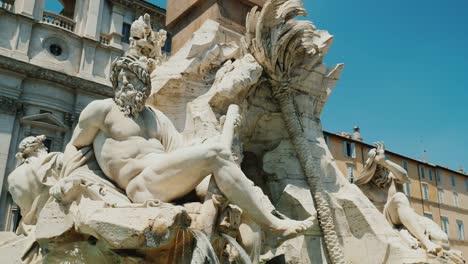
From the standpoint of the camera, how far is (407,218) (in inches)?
231

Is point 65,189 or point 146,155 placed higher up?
point 146,155

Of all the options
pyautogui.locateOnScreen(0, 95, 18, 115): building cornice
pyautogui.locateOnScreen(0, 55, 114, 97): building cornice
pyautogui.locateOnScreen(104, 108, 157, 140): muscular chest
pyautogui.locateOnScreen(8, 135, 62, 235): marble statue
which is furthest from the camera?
pyautogui.locateOnScreen(0, 55, 114, 97): building cornice

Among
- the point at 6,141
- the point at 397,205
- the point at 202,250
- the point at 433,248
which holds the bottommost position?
the point at 202,250

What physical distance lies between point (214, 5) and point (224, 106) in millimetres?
1908

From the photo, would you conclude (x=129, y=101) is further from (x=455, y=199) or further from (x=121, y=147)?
(x=455, y=199)

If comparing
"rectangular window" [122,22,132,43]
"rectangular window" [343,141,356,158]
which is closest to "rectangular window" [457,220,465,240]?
"rectangular window" [343,141,356,158]

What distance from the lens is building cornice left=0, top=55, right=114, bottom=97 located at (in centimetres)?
2053

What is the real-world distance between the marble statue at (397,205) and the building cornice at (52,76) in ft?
60.6

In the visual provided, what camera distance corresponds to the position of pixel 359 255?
544cm

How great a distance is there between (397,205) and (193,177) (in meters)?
3.58

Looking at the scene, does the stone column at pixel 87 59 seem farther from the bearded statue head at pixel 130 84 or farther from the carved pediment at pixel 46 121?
the bearded statue head at pixel 130 84

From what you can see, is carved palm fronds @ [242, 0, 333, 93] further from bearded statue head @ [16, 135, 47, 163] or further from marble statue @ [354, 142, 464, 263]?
bearded statue head @ [16, 135, 47, 163]

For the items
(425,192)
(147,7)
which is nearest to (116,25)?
(147,7)

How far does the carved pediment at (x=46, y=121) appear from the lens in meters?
20.4
